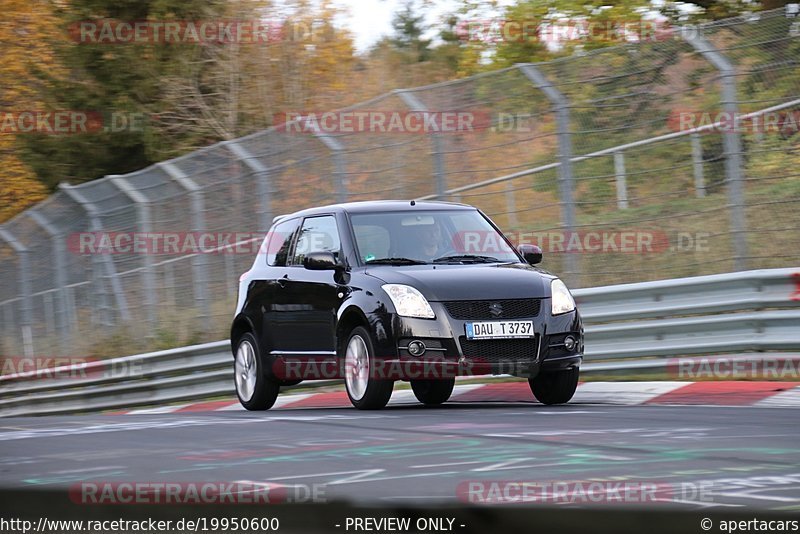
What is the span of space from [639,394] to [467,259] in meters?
1.76

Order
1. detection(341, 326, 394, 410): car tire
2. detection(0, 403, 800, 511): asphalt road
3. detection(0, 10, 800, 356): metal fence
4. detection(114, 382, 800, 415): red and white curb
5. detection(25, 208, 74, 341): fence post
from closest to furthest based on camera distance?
detection(0, 403, 800, 511): asphalt road, detection(114, 382, 800, 415): red and white curb, detection(341, 326, 394, 410): car tire, detection(0, 10, 800, 356): metal fence, detection(25, 208, 74, 341): fence post

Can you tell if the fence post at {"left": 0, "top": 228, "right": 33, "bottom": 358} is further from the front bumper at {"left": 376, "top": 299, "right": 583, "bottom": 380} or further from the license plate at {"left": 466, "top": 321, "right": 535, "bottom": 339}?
the license plate at {"left": 466, "top": 321, "right": 535, "bottom": 339}

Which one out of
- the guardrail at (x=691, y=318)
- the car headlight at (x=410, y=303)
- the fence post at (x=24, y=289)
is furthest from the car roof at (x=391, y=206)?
the fence post at (x=24, y=289)

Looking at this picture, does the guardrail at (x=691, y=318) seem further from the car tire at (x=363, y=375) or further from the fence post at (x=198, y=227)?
the fence post at (x=198, y=227)

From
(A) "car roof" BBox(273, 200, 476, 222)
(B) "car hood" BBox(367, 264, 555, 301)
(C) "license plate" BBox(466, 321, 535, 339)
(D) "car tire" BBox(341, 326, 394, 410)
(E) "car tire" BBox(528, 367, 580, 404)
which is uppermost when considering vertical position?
(A) "car roof" BBox(273, 200, 476, 222)

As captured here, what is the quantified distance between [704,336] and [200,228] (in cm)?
851

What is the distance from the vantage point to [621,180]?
1269 centimetres

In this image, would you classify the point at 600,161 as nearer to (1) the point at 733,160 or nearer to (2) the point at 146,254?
(1) the point at 733,160

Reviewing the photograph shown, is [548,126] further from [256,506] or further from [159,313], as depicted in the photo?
[256,506]

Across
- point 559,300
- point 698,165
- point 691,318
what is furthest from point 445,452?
point 698,165

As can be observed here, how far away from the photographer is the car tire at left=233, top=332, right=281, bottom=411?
1210 centimetres

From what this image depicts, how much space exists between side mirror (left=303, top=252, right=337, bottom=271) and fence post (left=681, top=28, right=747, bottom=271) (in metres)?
3.58

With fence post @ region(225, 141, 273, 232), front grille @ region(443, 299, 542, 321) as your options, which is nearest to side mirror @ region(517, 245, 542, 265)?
front grille @ region(443, 299, 542, 321)

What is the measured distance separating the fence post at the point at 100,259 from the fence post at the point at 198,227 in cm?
229
